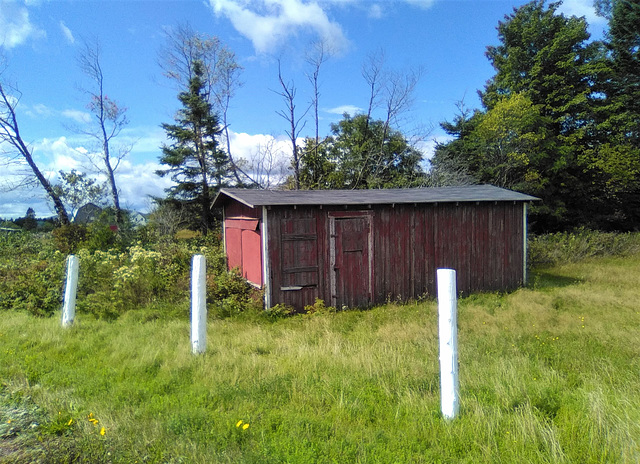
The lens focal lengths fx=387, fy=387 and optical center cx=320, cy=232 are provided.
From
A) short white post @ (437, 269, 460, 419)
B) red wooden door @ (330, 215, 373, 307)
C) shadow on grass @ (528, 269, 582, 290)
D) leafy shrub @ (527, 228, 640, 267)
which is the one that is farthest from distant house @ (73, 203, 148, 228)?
short white post @ (437, 269, 460, 419)

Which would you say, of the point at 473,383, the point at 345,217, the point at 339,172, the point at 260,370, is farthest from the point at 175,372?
the point at 339,172

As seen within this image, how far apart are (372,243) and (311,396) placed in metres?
6.00

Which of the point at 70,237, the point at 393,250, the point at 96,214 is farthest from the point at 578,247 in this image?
the point at 96,214

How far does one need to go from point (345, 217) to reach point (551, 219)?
1917 centimetres

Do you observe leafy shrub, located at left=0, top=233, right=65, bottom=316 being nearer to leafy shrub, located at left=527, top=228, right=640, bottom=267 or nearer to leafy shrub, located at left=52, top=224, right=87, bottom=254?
leafy shrub, located at left=52, top=224, right=87, bottom=254

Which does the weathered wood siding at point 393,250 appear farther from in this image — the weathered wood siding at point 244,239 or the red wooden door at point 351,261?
the weathered wood siding at point 244,239

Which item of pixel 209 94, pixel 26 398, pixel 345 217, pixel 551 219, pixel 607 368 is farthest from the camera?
pixel 209 94

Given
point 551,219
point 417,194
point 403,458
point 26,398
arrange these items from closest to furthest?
point 403,458
point 26,398
point 417,194
point 551,219

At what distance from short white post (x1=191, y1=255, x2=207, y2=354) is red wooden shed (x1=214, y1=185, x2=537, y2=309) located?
3.30 m

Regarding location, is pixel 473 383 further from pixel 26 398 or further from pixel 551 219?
pixel 551 219

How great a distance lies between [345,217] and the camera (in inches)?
351

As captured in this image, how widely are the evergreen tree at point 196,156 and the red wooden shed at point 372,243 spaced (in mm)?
12328

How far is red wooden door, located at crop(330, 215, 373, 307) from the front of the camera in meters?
8.84

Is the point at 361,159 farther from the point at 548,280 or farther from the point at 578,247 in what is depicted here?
the point at 548,280
